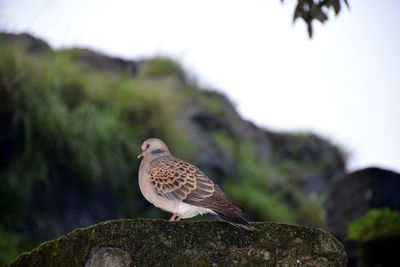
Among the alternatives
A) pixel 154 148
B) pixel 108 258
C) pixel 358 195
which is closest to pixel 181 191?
pixel 154 148

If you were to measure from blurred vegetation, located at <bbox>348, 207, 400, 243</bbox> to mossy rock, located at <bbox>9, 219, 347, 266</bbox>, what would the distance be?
8.85 feet

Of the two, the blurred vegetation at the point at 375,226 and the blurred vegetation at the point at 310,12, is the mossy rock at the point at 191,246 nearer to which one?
the blurred vegetation at the point at 310,12

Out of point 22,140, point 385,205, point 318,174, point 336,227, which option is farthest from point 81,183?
point 318,174

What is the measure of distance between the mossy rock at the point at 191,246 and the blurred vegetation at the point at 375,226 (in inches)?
106

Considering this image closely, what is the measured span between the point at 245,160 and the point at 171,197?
7.24 metres

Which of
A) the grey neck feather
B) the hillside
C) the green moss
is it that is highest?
the grey neck feather

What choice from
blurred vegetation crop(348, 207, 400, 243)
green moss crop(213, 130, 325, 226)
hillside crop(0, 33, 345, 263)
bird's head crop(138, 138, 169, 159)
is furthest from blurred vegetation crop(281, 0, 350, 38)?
green moss crop(213, 130, 325, 226)

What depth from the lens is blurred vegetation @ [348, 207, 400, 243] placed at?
4.99m

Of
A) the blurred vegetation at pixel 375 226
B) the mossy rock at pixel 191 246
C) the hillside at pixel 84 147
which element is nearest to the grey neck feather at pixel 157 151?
the mossy rock at pixel 191 246

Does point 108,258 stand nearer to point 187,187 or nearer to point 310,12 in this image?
point 187,187

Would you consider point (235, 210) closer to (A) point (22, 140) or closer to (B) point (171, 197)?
(B) point (171, 197)

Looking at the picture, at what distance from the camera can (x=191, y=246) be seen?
2508 millimetres

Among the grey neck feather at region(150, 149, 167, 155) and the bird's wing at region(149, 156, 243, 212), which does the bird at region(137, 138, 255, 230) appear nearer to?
the bird's wing at region(149, 156, 243, 212)

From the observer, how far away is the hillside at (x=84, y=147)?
566 cm
